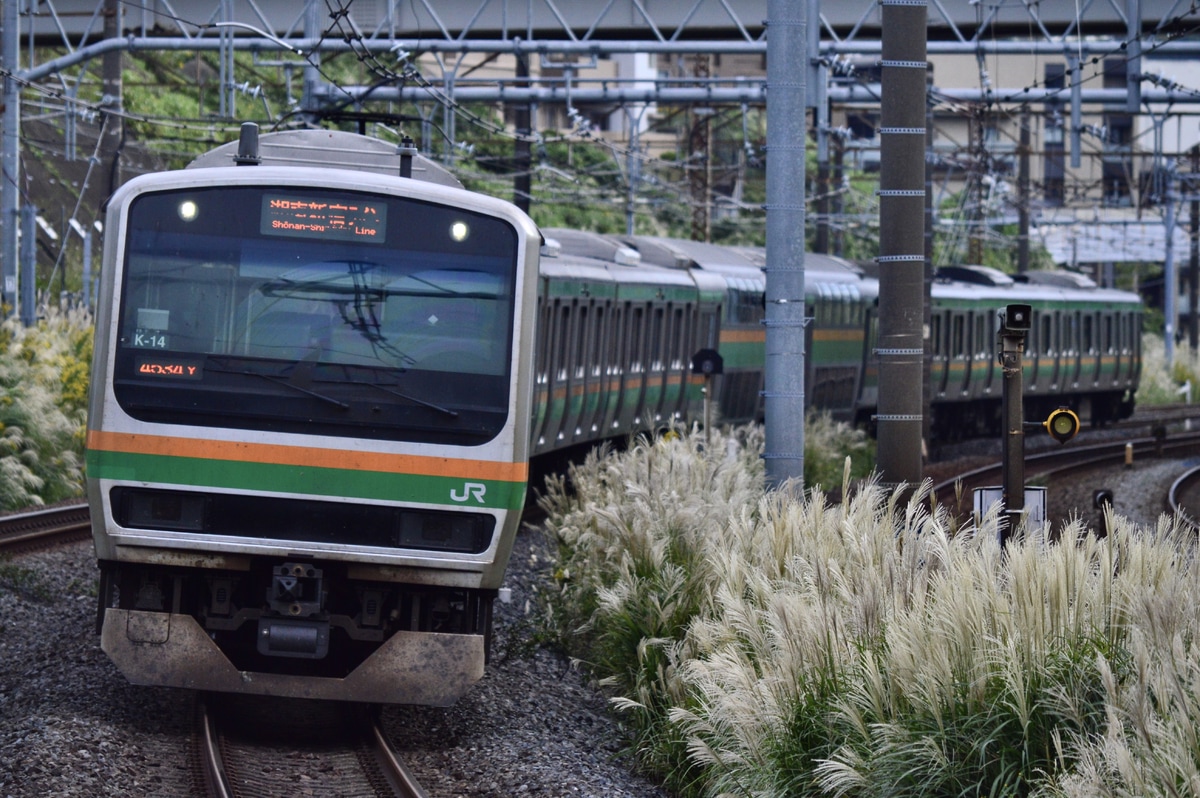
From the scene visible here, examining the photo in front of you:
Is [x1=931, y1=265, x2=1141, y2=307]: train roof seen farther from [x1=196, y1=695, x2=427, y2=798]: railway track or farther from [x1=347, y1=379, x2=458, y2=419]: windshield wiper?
[x1=347, y1=379, x2=458, y2=419]: windshield wiper

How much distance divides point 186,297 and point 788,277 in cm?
437

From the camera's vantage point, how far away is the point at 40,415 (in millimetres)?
17047

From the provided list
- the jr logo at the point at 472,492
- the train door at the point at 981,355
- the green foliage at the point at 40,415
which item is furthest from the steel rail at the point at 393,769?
the train door at the point at 981,355

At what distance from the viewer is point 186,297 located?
7797 millimetres

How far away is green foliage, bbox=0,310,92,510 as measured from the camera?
16469 mm

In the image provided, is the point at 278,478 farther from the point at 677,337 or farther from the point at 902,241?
the point at 677,337

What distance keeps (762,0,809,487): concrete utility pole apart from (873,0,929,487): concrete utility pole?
54 cm

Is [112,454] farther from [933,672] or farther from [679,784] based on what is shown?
[933,672]

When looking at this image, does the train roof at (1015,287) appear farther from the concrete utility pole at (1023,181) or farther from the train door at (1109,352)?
the concrete utility pole at (1023,181)

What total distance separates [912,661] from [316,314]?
3372 mm

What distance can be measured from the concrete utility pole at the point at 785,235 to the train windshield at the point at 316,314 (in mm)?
3173

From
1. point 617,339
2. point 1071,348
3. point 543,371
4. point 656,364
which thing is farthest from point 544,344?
point 1071,348

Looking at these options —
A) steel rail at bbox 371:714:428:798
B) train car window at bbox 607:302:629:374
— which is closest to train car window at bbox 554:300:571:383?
train car window at bbox 607:302:629:374

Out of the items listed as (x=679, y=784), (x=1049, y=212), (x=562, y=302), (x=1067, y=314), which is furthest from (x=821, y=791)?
(x=1049, y=212)
